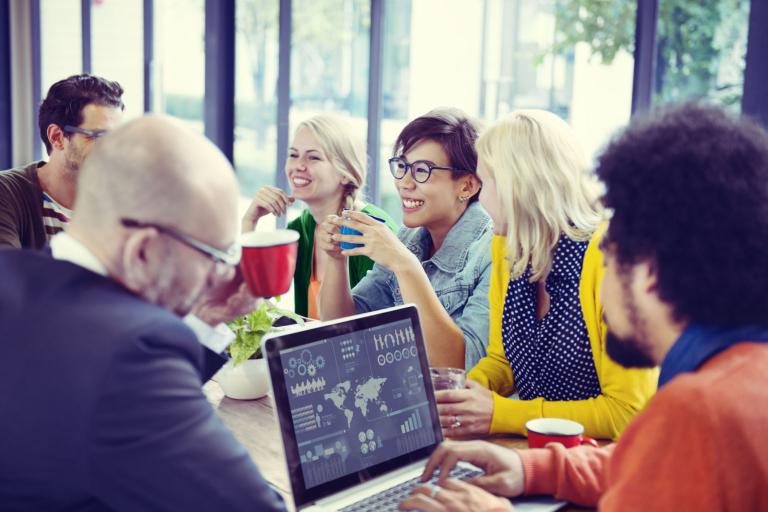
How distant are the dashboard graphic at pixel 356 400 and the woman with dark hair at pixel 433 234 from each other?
2.25 ft

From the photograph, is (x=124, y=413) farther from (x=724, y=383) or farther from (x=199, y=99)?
(x=199, y=99)

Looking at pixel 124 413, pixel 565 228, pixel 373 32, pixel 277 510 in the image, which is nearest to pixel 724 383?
pixel 277 510

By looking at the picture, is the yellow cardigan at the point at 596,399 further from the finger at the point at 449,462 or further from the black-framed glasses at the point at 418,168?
the black-framed glasses at the point at 418,168

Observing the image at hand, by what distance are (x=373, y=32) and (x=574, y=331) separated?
121 inches

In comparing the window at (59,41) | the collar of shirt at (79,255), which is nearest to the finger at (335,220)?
the collar of shirt at (79,255)

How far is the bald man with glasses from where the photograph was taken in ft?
2.95

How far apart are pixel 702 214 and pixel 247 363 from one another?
106cm

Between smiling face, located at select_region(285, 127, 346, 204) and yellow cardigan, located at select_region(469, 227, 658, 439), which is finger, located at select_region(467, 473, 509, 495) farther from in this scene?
smiling face, located at select_region(285, 127, 346, 204)

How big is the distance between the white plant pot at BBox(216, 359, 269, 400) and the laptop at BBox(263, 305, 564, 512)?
45 centimetres

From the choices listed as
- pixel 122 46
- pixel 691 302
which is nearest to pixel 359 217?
pixel 691 302

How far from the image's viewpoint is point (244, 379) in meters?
1.73

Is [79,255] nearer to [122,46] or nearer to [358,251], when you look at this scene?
[358,251]

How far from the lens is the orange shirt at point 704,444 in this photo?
0.85 m

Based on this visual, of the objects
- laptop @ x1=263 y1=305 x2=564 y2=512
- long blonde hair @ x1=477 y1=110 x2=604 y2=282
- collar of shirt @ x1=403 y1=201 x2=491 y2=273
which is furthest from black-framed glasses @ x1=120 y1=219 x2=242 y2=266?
collar of shirt @ x1=403 y1=201 x2=491 y2=273
